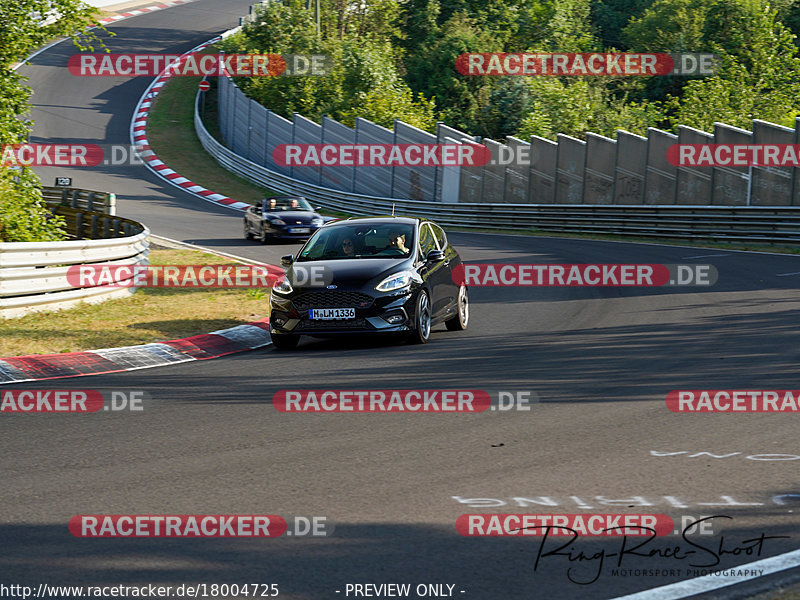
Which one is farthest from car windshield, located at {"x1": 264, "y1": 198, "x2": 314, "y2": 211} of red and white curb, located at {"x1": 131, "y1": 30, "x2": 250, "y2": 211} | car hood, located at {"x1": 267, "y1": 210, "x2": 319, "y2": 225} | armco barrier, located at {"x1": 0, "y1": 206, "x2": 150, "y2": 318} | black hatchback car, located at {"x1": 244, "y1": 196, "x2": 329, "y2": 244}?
armco barrier, located at {"x1": 0, "y1": 206, "x2": 150, "y2": 318}

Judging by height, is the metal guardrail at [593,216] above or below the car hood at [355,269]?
below

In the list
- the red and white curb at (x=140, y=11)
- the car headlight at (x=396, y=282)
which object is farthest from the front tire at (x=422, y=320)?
the red and white curb at (x=140, y=11)

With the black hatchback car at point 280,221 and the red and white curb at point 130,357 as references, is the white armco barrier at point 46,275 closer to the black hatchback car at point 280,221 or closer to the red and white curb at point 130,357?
the red and white curb at point 130,357

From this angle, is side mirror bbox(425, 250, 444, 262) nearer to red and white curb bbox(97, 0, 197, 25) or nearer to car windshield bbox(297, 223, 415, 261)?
car windshield bbox(297, 223, 415, 261)

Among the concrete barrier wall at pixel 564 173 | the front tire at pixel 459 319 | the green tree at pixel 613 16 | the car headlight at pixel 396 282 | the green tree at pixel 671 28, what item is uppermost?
the green tree at pixel 613 16

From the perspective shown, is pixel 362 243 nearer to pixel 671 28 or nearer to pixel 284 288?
pixel 284 288

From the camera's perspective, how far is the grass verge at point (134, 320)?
12500mm

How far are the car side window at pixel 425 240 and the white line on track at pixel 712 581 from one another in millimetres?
8995

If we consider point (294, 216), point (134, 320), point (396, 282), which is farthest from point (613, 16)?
point (396, 282)

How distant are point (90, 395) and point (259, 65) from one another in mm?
47890

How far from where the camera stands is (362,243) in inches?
535

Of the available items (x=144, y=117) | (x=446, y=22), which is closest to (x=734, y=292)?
(x=144, y=117)

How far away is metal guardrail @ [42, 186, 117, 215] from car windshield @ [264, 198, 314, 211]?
4608 mm

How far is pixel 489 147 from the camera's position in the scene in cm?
3669
